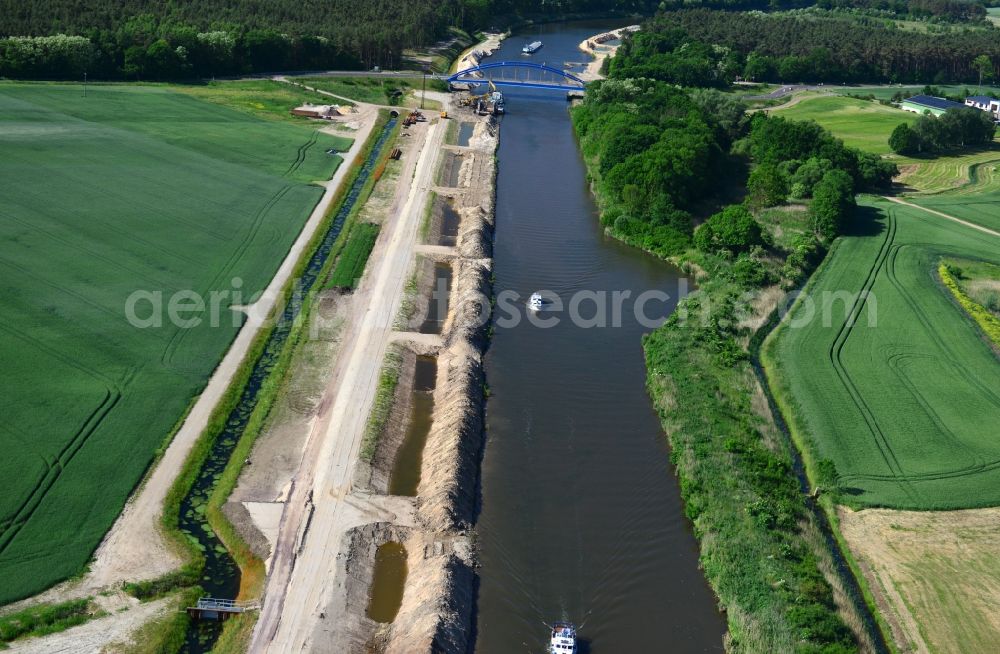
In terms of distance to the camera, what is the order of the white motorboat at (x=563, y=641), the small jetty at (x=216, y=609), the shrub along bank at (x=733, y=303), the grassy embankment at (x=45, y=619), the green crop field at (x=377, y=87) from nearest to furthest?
1. the grassy embankment at (x=45, y=619)
2. the white motorboat at (x=563, y=641)
3. the small jetty at (x=216, y=609)
4. the shrub along bank at (x=733, y=303)
5. the green crop field at (x=377, y=87)

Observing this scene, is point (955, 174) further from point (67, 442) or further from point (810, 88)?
point (67, 442)

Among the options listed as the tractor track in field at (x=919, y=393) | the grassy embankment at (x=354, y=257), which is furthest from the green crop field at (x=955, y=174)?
the grassy embankment at (x=354, y=257)

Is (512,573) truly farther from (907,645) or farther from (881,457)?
(881,457)

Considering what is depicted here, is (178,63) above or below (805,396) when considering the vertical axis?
above

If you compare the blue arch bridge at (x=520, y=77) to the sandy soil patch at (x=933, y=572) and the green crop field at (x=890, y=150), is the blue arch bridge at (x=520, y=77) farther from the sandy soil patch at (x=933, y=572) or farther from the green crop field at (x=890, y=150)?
the sandy soil patch at (x=933, y=572)

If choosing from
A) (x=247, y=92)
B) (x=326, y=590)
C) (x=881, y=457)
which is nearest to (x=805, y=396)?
(x=881, y=457)

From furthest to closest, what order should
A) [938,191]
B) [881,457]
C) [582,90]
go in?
1. [582,90]
2. [938,191]
3. [881,457]

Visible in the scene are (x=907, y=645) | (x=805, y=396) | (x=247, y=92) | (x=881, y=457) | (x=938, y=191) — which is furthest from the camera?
(x=247, y=92)
